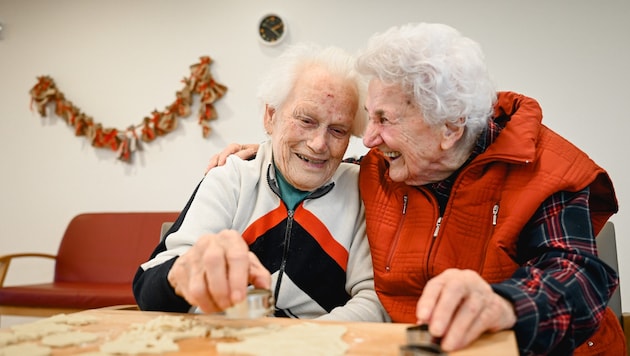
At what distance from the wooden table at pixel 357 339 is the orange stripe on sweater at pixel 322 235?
49 centimetres

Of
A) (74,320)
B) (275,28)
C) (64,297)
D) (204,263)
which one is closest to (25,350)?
(74,320)

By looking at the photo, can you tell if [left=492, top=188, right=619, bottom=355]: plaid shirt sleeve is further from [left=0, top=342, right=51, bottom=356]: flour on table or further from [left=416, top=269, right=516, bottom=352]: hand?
[left=0, top=342, right=51, bottom=356]: flour on table

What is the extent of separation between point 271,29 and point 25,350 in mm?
3096

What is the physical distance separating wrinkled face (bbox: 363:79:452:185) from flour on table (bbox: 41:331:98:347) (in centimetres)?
84

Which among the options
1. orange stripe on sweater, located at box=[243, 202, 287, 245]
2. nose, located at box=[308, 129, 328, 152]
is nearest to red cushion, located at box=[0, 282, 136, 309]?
orange stripe on sweater, located at box=[243, 202, 287, 245]

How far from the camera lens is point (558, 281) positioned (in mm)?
1062

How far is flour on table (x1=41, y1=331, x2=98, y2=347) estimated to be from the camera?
2.92 feet

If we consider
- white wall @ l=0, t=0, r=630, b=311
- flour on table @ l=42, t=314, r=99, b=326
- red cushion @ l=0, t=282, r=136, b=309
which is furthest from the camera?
white wall @ l=0, t=0, r=630, b=311

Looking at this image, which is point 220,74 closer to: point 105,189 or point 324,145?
point 105,189

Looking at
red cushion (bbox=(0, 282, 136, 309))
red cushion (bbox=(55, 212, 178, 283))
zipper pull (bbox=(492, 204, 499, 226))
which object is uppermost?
zipper pull (bbox=(492, 204, 499, 226))

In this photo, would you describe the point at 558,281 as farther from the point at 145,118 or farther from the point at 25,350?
the point at 145,118

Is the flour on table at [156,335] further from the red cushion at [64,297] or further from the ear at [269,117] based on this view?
the red cushion at [64,297]

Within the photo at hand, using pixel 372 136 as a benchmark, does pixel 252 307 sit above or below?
below

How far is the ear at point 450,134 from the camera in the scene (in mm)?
1397
